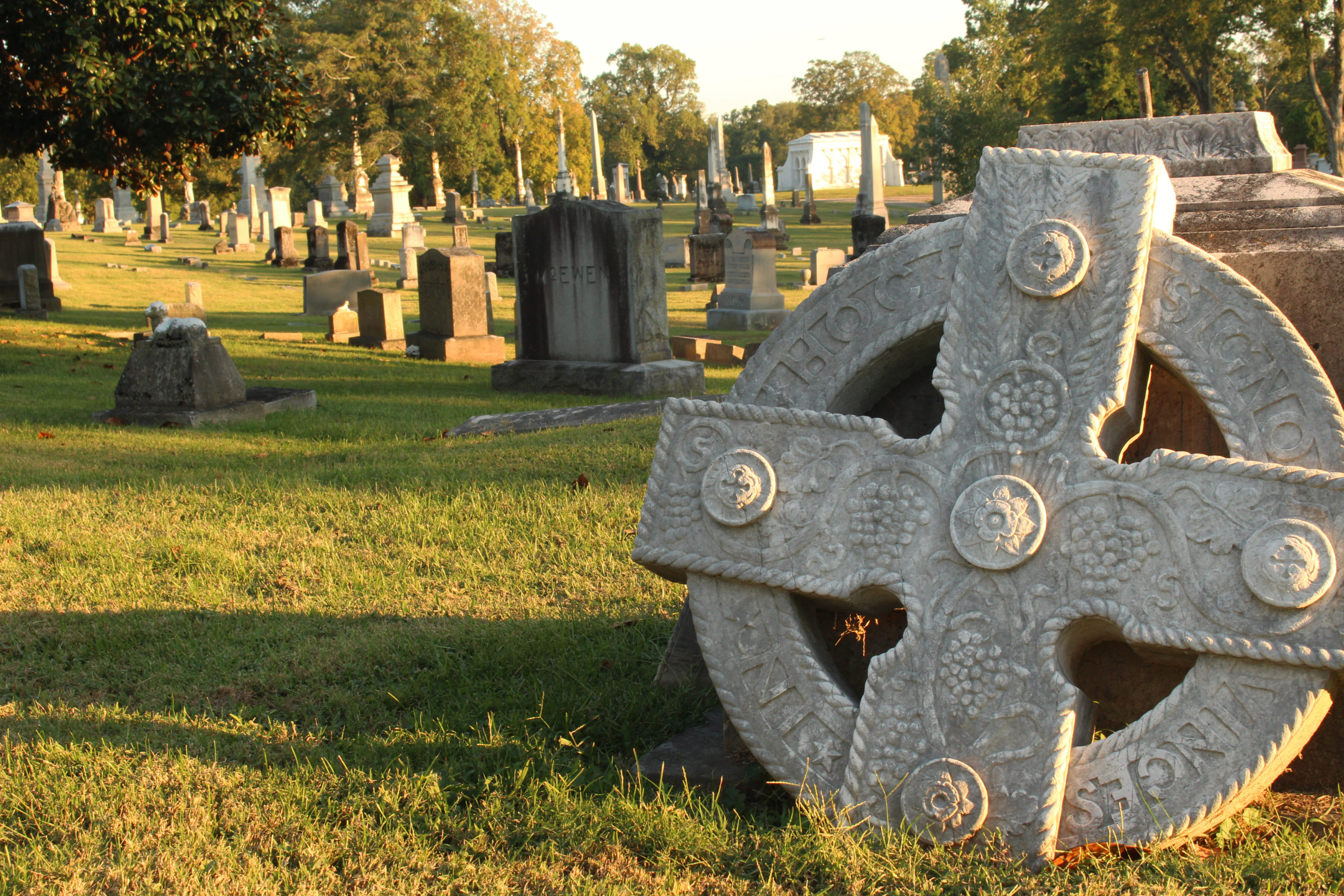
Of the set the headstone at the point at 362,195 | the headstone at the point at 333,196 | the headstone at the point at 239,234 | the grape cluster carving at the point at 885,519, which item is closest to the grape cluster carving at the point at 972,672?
the grape cluster carving at the point at 885,519

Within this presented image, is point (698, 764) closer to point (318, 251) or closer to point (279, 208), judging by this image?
point (318, 251)

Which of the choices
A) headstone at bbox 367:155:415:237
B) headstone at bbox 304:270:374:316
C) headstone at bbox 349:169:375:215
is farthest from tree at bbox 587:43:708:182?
headstone at bbox 304:270:374:316

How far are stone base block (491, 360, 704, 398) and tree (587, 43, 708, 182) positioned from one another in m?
78.9

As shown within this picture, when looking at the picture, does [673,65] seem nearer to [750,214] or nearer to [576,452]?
[750,214]

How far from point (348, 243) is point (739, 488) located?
21850 millimetres

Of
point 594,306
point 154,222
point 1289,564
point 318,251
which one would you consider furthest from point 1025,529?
point 154,222

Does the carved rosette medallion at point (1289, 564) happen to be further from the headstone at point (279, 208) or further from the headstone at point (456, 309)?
the headstone at point (279, 208)

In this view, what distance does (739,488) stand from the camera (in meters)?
2.41

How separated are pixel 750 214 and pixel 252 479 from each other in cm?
4591

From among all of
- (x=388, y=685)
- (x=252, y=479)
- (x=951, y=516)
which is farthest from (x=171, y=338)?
(x=951, y=516)

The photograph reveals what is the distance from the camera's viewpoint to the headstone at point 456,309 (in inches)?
523

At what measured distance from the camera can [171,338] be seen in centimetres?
836

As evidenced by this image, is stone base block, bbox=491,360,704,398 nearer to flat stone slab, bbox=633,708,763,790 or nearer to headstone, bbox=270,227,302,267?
flat stone slab, bbox=633,708,763,790

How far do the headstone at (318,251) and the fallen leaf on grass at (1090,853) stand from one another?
1031 inches
